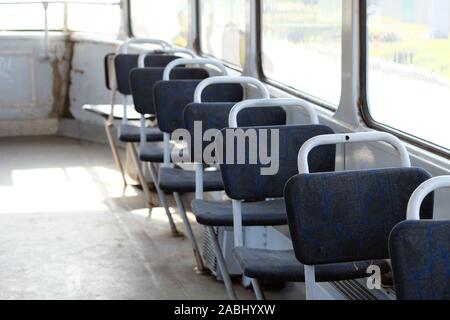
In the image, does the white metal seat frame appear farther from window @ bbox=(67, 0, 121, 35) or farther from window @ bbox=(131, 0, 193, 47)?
window @ bbox=(67, 0, 121, 35)

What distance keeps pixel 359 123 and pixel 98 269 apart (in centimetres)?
167

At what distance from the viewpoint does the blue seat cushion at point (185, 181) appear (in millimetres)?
4500

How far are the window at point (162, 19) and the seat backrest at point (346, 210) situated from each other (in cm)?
398

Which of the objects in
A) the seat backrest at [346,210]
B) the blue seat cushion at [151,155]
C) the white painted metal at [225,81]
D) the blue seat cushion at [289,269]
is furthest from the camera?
the blue seat cushion at [151,155]

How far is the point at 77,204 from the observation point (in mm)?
6148

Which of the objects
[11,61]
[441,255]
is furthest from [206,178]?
[11,61]

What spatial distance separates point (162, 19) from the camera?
7.41 meters

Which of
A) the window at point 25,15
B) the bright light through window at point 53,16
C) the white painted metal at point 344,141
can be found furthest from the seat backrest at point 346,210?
the window at point 25,15

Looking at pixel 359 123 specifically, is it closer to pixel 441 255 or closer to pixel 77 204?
pixel 441 255

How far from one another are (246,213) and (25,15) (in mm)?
5579

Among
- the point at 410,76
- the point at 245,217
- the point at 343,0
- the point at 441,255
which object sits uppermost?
the point at 343,0

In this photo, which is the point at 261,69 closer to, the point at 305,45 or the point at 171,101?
the point at 171,101

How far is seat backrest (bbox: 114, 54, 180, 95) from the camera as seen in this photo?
619 centimetres

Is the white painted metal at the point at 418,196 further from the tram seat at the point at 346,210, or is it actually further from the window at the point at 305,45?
the window at the point at 305,45
